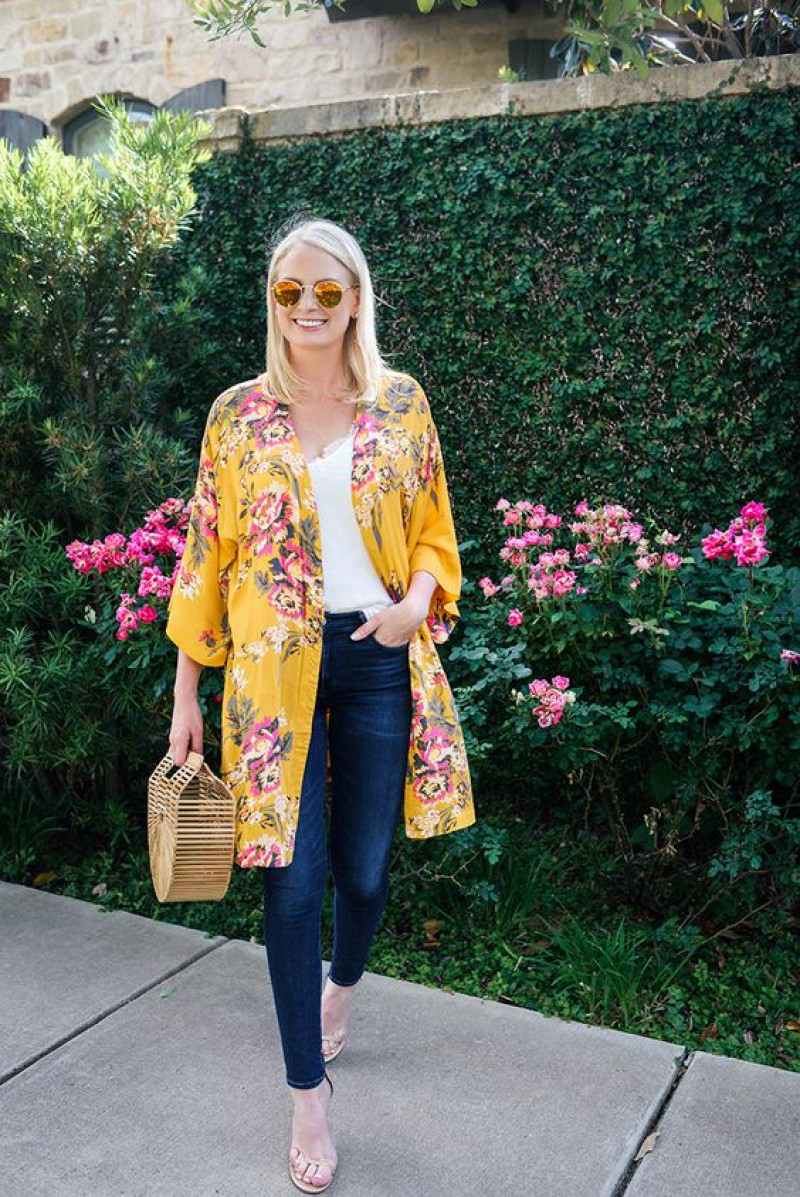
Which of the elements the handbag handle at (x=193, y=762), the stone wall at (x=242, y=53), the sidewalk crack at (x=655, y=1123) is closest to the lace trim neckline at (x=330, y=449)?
the handbag handle at (x=193, y=762)

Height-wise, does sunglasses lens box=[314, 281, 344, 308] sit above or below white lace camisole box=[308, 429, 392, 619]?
above

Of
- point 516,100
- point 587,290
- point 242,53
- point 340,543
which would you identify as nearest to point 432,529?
point 340,543

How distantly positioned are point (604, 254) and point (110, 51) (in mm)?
6581

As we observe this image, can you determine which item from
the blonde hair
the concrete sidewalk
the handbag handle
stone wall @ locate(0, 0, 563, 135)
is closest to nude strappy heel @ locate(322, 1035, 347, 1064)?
the concrete sidewalk

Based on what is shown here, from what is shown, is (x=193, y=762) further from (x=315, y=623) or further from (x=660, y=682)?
(x=660, y=682)

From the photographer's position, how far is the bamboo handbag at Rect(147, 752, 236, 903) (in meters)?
2.30

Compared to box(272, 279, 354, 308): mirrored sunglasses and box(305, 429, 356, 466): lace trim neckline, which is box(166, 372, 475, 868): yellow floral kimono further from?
box(272, 279, 354, 308): mirrored sunglasses

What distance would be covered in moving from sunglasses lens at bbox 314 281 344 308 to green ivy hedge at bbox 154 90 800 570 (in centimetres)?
218

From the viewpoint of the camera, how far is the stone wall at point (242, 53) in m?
8.36

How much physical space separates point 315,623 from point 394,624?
0.17m

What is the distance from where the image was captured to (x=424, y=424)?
8.52ft

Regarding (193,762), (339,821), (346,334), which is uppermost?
(346,334)

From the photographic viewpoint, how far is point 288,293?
2412 millimetres

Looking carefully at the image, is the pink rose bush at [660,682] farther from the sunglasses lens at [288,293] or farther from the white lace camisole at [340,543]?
the sunglasses lens at [288,293]
